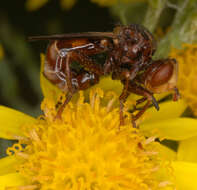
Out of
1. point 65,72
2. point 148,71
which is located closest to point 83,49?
point 65,72

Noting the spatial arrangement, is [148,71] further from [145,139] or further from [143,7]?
[143,7]

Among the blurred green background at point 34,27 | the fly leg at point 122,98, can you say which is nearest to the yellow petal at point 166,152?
the fly leg at point 122,98

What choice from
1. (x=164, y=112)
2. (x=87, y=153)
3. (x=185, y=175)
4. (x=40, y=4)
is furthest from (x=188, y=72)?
(x=40, y=4)

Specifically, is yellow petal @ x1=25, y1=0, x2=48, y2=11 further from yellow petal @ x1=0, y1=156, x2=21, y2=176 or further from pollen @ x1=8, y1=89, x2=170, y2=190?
yellow petal @ x1=0, y1=156, x2=21, y2=176

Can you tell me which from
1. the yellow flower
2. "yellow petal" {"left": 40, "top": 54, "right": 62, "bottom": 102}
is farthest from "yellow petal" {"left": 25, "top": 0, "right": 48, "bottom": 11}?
"yellow petal" {"left": 40, "top": 54, "right": 62, "bottom": 102}

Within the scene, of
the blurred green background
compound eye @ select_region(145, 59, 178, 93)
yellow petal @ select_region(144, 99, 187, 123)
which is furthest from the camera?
the blurred green background
